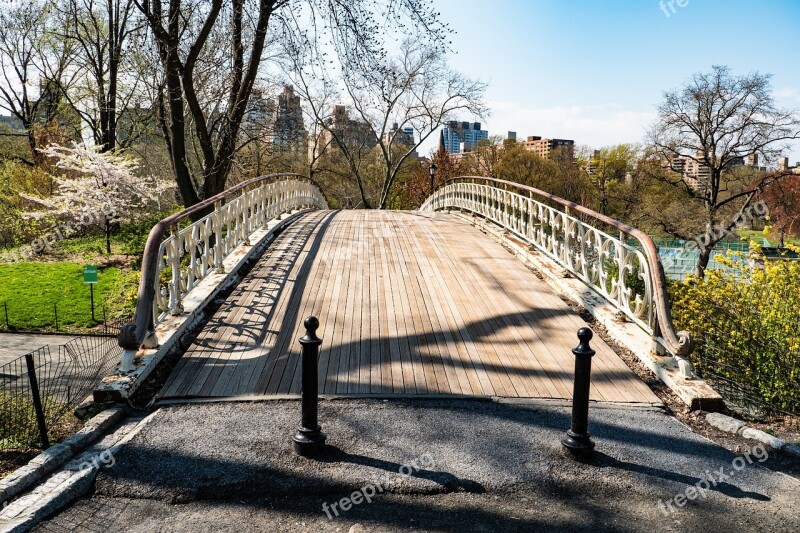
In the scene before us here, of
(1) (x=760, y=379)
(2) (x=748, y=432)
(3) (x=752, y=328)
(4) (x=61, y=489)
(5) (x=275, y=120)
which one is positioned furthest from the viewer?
(5) (x=275, y=120)

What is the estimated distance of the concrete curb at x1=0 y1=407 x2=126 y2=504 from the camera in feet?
10.2

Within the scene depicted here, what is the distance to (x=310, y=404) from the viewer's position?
373cm

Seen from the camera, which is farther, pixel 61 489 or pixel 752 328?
pixel 752 328

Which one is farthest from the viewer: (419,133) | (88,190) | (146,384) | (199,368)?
(419,133)

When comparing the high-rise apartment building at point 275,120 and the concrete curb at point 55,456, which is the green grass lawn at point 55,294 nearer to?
the high-rise apartment building at point 275,120

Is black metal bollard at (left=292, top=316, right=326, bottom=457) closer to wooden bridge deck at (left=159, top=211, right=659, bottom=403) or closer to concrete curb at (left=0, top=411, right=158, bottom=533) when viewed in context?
wooden bridge deck at (left=159, top=211, right=659, bottom=403)

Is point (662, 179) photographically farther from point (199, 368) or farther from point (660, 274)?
point (199, 368)

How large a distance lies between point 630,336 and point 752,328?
3.60 metres

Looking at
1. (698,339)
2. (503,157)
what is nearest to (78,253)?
(698,339)

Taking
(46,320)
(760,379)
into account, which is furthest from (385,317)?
Result: (46,320)

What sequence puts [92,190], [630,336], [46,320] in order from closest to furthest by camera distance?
[630,336] < [46,320] < [92,190]

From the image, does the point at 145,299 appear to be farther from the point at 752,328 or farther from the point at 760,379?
the point at 752,328

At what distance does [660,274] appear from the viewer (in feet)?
17.3

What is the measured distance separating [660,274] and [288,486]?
3833mm
